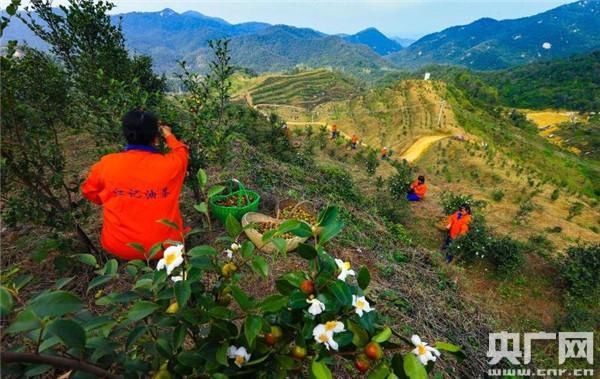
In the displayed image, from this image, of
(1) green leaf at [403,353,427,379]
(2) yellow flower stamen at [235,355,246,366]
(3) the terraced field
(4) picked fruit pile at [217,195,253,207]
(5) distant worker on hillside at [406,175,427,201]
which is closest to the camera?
(1) green leaf at [403,353,427,379]

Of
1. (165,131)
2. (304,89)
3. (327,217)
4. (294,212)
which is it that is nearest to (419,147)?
(294,212)

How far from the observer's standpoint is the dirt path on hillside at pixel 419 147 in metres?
24.7

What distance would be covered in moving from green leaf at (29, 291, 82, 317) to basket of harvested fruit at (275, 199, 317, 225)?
2923 mm

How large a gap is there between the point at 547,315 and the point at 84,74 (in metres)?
8.60

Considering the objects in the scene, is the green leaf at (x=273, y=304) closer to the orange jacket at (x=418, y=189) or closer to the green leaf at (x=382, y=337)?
the green leaf at (x=382, y=337)

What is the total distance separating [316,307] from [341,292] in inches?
3.6

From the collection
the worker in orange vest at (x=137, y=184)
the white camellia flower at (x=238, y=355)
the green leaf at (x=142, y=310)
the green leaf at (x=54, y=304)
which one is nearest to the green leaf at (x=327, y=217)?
the white camellia flower at (x=238, y=355)

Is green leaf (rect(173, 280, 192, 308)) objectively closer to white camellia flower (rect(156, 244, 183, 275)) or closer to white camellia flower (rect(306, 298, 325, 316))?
white camellia flower (rect(156, 244, 183, 275))

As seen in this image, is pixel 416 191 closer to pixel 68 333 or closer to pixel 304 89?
pixel 68 333

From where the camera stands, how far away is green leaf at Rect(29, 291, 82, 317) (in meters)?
0.77

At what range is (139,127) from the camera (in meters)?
2.59

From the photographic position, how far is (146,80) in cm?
909

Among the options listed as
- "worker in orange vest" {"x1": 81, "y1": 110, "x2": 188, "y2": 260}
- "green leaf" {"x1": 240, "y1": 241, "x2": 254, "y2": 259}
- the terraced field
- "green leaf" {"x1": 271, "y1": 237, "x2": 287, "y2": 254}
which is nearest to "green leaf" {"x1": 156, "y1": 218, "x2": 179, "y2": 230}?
"green leaf" {"x1": 240, "y1": 241, "x2": 254, "y2": 259}

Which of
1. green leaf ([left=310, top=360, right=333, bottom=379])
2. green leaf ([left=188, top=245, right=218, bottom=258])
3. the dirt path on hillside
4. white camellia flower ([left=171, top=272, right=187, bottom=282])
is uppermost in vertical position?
green leaf ([left=188, top=245, right=218, bottom=258])
